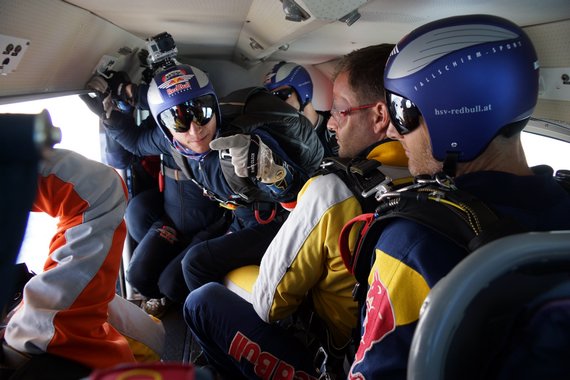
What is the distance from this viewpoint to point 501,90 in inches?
44.3

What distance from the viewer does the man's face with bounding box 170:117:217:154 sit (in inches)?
109

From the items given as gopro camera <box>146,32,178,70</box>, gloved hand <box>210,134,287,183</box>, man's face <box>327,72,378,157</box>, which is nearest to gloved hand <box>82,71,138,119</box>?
gopro camera <box>146,32,178,70</box>

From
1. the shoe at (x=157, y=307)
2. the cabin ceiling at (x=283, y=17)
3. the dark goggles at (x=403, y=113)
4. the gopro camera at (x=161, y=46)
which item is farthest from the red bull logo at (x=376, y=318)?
the shoe at (x=157, y=307)

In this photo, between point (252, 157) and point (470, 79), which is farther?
point (252, 157)

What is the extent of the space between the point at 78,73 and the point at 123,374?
246 cm

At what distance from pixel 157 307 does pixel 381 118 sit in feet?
8.24

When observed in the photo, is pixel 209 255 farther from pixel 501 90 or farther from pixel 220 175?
pixel 501 90

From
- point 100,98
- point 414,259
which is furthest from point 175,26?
point 414,259

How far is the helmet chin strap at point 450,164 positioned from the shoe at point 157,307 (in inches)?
108

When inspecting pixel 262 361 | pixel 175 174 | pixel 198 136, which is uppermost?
pixel 198 136

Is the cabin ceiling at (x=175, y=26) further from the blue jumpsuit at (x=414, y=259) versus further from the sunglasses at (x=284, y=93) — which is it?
the blue jumpsuit at (x=414, y=259)

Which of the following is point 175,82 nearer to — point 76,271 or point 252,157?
point 252,157

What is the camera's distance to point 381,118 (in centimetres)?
164

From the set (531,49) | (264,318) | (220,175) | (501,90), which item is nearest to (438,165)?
(501,90)
